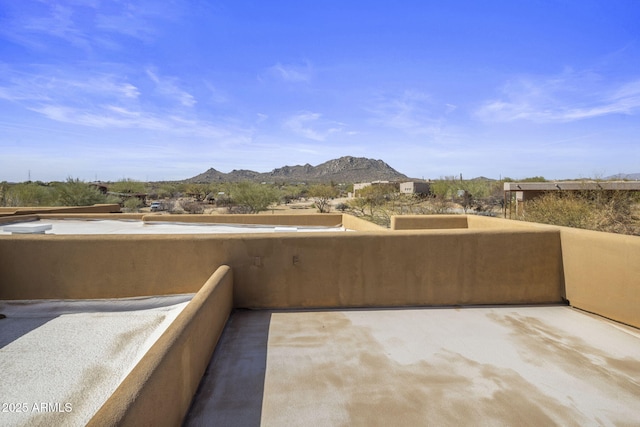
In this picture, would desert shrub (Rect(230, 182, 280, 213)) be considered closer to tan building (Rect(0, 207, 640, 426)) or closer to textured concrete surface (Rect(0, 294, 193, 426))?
tan building (Rect(0, 207, 640, 426))

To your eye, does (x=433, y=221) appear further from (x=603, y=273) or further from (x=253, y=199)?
(x=253, y=199)

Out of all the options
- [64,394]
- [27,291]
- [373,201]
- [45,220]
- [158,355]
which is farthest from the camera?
[373,201]

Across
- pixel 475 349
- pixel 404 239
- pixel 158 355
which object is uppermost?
pixel 404 239

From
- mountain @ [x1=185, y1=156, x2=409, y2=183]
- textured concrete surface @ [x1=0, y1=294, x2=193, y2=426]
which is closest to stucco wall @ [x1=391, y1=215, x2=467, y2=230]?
textured concrete surface @ [x1=0, y1=294, x2=193, y2=426]

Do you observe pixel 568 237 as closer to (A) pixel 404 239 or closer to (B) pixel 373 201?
(A) pixel 404 239

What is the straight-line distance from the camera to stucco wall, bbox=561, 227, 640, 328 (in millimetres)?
4969

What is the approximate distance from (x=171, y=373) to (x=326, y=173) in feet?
355

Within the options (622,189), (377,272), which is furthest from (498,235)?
(622,189)

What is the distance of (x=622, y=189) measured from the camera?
1592 centimetres

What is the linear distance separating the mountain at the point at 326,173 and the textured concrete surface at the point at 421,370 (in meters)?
90.4

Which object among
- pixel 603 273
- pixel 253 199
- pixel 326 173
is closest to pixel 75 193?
pixel 253 199

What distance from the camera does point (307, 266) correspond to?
18.6 ft

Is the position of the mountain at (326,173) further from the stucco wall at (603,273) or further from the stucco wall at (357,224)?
the stucco wall at (603,273)

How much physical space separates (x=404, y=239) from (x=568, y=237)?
8.85 feet
